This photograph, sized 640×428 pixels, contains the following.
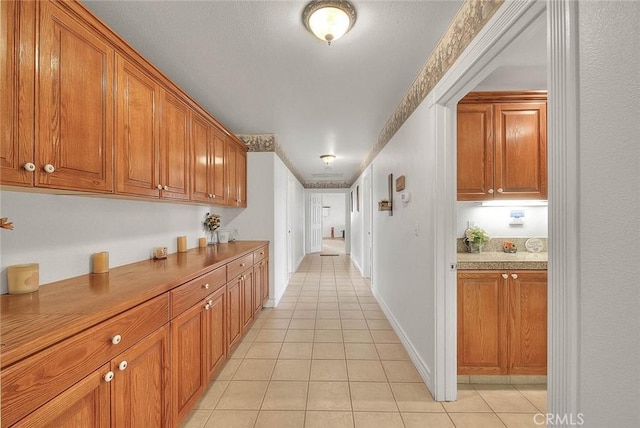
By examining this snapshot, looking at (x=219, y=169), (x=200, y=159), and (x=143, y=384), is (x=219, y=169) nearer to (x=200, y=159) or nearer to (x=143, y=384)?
(x=200, y=159)

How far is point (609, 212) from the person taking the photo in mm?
720

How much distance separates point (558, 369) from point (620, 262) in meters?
0.44

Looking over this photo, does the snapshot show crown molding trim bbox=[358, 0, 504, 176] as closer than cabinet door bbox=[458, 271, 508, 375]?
Yes

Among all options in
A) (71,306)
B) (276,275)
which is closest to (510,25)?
(71,306)

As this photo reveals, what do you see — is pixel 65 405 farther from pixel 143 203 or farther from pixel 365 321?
pixel 365 321

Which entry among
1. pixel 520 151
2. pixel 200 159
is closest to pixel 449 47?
pixel 520 151

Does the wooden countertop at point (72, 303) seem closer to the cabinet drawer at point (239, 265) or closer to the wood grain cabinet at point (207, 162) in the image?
the cabinet drawer at point (239, 265)

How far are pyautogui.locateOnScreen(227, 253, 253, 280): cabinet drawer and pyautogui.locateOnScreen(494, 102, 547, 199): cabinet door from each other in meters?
2.38

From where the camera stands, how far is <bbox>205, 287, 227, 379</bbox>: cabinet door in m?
1.88

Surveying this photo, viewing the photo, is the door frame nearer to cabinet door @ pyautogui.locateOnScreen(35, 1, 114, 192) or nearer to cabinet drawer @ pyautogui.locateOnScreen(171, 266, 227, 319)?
cabinet drawer @ pyautogui.locateOnScreen(171, 266, 227, 319)

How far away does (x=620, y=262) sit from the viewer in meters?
0.69

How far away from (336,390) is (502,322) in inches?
53.2

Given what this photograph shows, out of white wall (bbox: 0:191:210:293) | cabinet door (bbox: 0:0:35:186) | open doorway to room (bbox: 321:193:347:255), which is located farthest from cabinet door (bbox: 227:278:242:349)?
open doorway to room (bbox: 321:193:347:255)

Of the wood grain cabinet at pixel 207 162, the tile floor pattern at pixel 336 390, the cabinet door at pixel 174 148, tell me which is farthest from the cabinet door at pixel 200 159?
the tile floor pattern at pixel 336 390
